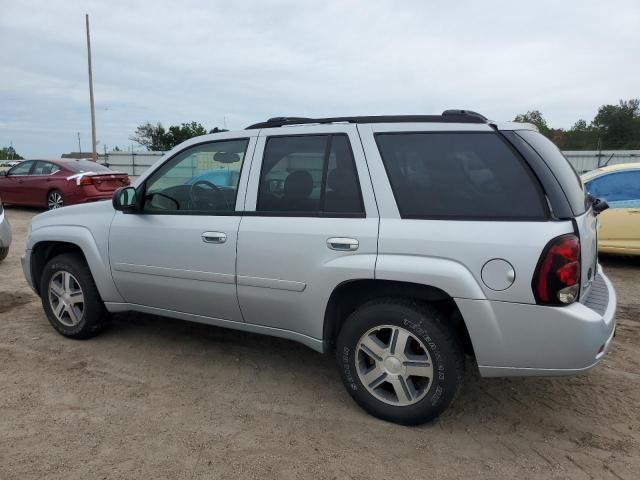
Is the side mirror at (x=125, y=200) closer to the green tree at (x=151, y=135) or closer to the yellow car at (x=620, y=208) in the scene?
the yellow car at (x=620, y=208)

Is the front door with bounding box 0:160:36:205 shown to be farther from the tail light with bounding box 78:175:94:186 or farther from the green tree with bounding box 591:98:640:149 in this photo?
the green tree with bounding box 591:98:640:149

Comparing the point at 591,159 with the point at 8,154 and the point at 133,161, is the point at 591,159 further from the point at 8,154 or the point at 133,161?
the point at 8,154

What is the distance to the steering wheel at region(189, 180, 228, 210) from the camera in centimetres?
374

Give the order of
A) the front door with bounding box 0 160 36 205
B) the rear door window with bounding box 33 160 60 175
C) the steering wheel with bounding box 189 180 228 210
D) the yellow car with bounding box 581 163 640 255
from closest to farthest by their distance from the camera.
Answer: the steering wheel with bounding box 189 180 228 210
the yellow car with bounding box 581 163 640 255
the rear door window with bounding box 33 160 60 175
the front door with bounding box 0 160 36 205

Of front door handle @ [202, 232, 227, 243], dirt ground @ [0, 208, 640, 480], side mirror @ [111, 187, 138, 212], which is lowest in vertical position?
dirt ground @ [0, 208, 640, 480]

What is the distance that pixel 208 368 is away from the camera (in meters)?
3.98

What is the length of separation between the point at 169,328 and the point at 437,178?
3.05 meters

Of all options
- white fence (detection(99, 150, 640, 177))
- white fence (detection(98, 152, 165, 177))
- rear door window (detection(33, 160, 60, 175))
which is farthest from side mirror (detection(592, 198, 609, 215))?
white fence (detection(98, 152, 165, 177))

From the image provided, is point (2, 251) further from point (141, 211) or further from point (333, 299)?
point (333, 299)

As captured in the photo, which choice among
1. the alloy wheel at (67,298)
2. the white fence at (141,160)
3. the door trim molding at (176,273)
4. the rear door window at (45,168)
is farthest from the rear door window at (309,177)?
the white fence at (141,160)

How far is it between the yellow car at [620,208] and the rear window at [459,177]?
5.29m

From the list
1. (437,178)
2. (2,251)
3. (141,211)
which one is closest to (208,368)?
(141,211)

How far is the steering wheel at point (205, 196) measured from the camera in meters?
3.74

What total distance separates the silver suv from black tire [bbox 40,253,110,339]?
1.48 ft
